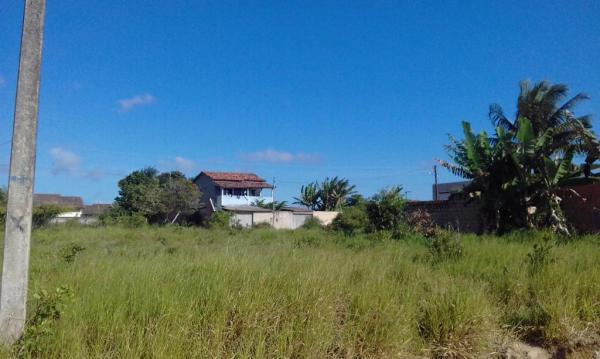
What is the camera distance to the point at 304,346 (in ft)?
11.4

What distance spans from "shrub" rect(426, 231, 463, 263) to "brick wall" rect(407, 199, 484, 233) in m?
9.62

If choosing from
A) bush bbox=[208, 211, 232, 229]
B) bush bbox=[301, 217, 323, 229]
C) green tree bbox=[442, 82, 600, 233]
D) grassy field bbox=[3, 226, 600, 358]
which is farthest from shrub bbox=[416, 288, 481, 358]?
bush bbox=[301, 217, 323, 229]

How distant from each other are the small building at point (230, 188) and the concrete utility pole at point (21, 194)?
4526 cm

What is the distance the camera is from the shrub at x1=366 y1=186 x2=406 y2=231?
1897 centimetres

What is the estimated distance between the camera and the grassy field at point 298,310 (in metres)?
Result: 3.12

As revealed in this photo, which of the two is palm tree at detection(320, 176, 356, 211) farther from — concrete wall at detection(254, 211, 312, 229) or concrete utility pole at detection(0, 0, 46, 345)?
concrete utility pole at detection(0, 0, 46, 345)

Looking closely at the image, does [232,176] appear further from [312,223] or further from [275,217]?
[312,223]

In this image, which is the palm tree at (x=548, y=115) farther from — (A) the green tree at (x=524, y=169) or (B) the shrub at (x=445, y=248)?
(B) the shrub at (x=445, y=248)

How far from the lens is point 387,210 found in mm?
19047

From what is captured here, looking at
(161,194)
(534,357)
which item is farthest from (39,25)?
(161,194)

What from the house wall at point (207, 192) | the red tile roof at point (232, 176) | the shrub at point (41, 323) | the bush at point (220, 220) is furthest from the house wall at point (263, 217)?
the shrub at point (41, 323)

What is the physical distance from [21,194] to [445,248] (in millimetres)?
6440

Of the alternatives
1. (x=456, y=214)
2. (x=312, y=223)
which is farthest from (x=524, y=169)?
(x=312, y=223)

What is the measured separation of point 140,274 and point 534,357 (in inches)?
154
